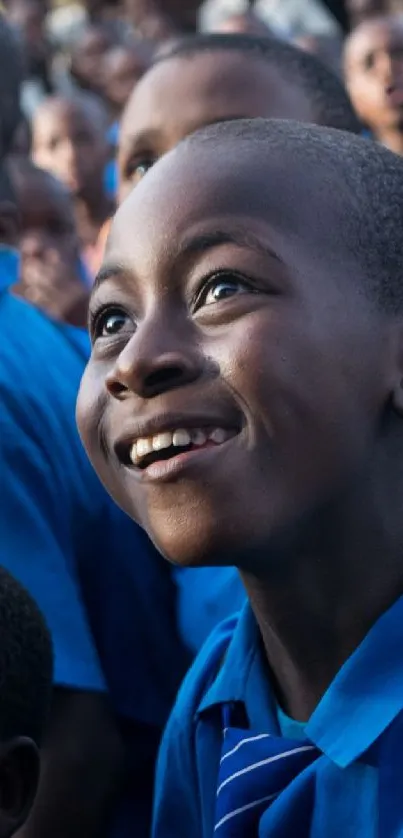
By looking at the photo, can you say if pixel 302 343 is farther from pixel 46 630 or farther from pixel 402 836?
pixel 46 630

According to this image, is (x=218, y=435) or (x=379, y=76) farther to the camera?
(x=379, y=76)

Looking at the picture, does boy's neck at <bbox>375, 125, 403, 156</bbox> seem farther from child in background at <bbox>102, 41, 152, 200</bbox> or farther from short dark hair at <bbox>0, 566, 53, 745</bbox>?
short dark hair at <bbox>0, 566, 53, 745</bbox>

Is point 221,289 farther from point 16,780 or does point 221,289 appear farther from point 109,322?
point 16,780

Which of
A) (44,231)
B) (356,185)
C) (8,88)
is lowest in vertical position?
(356,185)

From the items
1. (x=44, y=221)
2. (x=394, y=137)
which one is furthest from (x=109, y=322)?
(x=394, y=137)

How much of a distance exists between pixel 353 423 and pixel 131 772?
78 centimetres

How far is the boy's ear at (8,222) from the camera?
2.14 metres

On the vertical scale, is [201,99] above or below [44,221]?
below

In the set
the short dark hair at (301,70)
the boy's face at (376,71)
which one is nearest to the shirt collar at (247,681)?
the short dark hair at (301,70)

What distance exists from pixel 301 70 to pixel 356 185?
87 centimetres

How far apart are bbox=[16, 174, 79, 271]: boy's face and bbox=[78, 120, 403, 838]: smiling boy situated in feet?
7.53

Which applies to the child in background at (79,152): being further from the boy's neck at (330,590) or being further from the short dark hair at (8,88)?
the boy's neck at (330,590)

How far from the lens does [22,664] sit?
1427 millimetres

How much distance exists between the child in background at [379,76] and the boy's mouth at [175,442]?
9.28 ft
